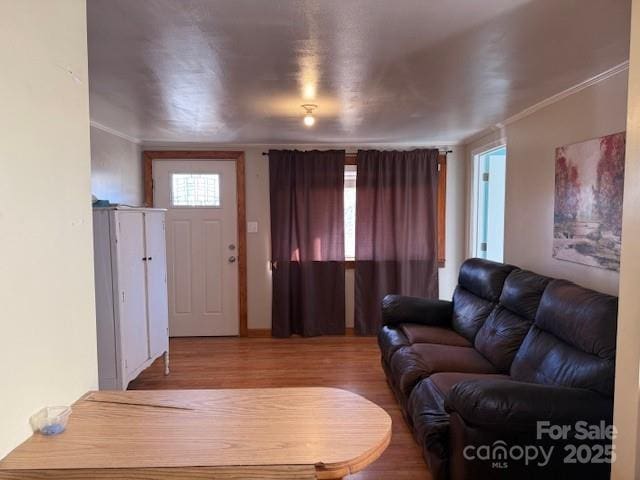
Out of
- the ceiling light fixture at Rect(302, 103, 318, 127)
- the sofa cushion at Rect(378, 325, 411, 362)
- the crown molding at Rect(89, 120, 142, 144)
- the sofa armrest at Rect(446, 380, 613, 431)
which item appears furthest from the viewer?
the crown molding at Rect(89, 120, 142, 144)

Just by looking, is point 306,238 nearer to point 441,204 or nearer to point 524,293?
point 441,204

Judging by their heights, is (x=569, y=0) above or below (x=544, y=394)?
above

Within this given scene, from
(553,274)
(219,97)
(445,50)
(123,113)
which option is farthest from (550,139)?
(123,113)

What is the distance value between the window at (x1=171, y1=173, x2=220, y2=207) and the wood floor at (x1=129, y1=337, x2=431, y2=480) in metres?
1.52

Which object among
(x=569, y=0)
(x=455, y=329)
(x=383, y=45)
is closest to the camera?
(x=569, y=0)

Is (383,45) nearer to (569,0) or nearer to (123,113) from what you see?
(569,0)

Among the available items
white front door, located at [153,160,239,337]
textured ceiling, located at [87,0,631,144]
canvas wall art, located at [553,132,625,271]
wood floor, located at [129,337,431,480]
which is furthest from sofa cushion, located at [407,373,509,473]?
white front door, located at [153,160,239,337]

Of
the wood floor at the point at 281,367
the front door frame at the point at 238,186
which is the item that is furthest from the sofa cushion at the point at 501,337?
the front door frame at the point at 238,186

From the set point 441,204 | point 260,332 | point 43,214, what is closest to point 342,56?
point 43,214

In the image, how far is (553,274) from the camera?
9.21 ft

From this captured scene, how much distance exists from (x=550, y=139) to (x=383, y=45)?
1.68 m

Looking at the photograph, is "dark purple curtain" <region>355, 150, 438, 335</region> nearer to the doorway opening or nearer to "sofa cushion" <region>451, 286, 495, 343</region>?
the doorway opening

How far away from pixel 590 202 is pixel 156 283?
10.2 ft

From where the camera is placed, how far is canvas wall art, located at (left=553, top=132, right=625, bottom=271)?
7.18 feet
